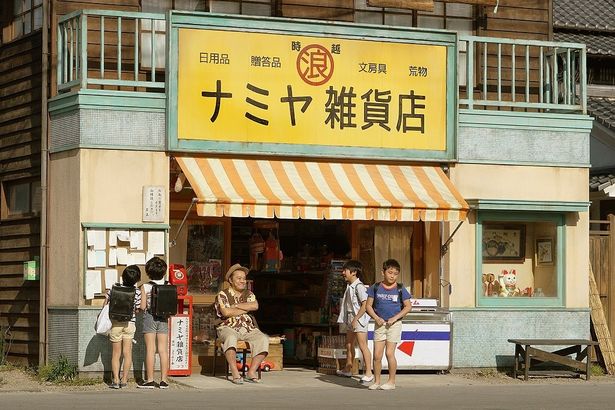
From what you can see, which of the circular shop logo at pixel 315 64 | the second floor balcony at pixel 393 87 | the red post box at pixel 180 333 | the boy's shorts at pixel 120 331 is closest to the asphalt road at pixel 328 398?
the boy's shorts at pixel 120 331

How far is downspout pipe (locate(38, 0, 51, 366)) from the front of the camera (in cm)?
2048

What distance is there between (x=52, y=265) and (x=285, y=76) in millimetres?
4373

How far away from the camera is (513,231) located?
2234 centimetres

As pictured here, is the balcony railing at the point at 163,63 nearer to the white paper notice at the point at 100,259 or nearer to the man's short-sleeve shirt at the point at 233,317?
the white paper notice at the point at 100,259

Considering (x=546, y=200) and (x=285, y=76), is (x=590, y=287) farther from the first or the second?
(x=285, y=76)

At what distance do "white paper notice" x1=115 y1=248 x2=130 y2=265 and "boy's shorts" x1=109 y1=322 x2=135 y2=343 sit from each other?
1.27 meters

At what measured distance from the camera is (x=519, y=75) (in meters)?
23.3

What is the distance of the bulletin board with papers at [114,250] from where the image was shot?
19.6 metres

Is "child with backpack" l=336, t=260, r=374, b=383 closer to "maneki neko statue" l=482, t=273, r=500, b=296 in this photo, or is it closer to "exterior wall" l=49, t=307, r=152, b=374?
"maneki neko statue" l=482, t=273, r=500, b=296

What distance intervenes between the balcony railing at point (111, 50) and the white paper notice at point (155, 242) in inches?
82.3

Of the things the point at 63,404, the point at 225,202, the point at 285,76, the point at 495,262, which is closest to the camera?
the point at 63,404

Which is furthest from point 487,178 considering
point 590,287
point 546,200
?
point 590,287

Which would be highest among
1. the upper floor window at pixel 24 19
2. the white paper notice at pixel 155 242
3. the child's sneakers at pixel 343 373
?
the upper floor window at pixel 24 19

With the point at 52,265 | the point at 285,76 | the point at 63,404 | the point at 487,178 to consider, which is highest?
the point at 285,76
